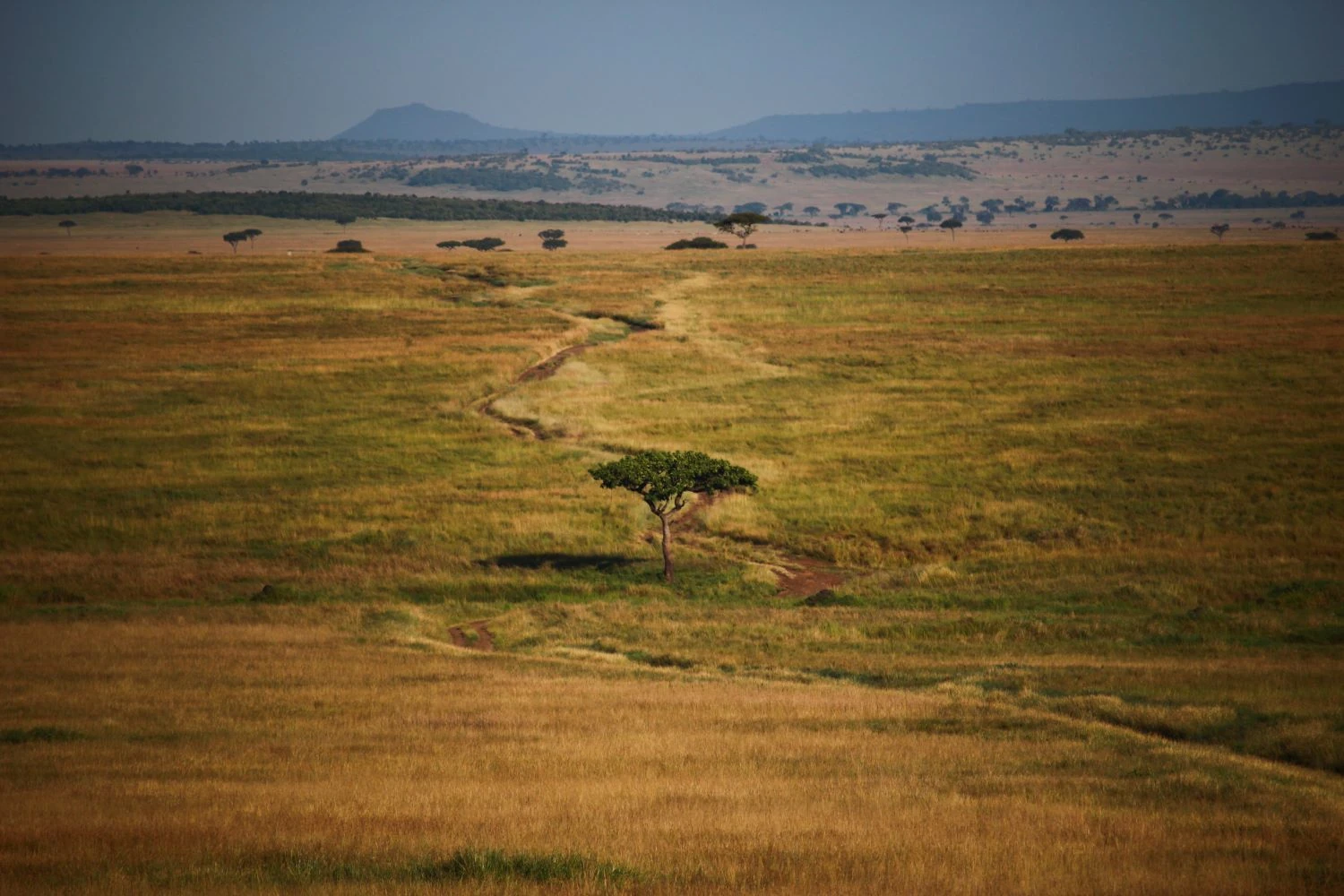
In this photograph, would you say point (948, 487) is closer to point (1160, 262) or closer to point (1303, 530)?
point (1303, 530)

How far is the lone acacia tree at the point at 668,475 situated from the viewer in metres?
38.6

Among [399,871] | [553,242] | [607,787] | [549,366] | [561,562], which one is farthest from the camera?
[553,242]

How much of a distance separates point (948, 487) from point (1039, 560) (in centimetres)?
902

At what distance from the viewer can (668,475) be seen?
3891 centimetres

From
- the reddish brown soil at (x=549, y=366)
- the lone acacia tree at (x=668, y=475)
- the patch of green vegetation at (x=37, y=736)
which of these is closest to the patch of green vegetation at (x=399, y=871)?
the patch of green vegetation at (x=37, y=736)

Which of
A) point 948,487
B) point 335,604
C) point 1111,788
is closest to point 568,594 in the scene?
point 335,604

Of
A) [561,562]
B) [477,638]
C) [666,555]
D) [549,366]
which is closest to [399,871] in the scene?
[477,638]

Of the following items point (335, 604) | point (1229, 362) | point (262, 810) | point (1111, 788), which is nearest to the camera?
point (262, 810)

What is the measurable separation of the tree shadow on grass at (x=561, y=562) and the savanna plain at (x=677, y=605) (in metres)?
0.35

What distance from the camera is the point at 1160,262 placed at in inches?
4299

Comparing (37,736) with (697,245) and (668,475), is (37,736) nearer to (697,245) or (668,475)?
(668,475)

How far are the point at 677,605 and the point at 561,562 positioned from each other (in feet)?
18.7

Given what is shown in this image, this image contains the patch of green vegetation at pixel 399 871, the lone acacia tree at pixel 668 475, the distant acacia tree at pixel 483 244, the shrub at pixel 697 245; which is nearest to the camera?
the patch of green vegetation at pixel 399 871

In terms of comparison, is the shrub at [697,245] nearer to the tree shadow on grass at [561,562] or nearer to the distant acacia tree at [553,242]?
the distant acacia tree at [553,242]
